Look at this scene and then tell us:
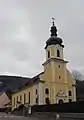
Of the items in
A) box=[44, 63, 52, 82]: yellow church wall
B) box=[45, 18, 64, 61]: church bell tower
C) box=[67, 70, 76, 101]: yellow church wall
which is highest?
box=[45, 18, 64, 61]: church bell tower

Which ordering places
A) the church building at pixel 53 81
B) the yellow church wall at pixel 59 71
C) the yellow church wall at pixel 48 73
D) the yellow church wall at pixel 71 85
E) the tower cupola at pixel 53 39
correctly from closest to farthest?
the church building at pixel 53 81 → the yellow church wall at pixel 48 73 → the yellow church wall at pixel 59 71 → the tower cupola at pixel 53 39 → the yellow church wall at pixel 71 85

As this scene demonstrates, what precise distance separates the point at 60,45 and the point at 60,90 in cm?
1232

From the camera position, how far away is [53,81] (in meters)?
64.6

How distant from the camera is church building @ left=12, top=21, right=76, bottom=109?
63344 mm

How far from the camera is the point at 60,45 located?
223 ft

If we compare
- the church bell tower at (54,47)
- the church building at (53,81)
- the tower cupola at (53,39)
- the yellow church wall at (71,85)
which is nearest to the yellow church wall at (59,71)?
the church building at (53,81)

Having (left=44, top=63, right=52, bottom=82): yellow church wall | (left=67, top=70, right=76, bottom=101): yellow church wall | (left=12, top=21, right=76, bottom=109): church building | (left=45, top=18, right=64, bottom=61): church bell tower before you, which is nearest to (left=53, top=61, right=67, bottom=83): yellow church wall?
(left=12, top=21, right=76, bottom=109): church building

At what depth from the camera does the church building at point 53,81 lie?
6334 cm

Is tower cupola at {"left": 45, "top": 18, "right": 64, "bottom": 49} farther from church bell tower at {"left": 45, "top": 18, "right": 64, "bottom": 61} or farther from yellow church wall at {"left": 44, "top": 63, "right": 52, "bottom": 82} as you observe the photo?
yellow church wall at {"left": 44, "top": 63, "right": 52, "bottom": 82}

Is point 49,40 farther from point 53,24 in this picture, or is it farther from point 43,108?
point 43,108

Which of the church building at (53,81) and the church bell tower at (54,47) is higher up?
the church bell tower at (54,47)

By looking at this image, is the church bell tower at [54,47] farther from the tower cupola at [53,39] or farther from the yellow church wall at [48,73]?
the yellow church wall at [48,73]

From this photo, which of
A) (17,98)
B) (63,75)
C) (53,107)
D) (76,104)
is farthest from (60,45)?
(76,104)

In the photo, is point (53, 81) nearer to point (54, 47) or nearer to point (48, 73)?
point (48, 73)
